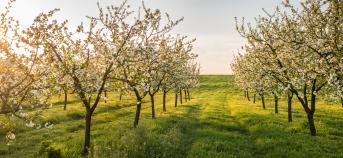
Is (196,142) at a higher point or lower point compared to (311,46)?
lower

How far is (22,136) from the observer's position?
28781 mm

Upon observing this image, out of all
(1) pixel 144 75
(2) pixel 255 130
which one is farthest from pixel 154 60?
(2) pixel 255 130

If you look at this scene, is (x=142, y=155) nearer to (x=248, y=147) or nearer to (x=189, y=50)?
(x=248, y=147)

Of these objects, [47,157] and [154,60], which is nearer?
[47,157]

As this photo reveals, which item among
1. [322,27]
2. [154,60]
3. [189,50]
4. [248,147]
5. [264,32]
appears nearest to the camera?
[322,27]

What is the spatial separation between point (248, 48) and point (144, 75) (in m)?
12.4

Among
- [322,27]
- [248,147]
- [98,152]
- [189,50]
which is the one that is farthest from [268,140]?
[189,50]

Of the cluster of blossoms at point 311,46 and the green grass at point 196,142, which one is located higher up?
the cluster of blossoms at point 311,46

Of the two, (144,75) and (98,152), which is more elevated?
(144,75)

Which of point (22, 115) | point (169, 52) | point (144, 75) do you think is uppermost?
point (169, 52)

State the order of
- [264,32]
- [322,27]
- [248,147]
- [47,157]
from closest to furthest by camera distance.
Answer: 1. [322,27]
2. [47,157]
3. [248,147]
4. [264,32]

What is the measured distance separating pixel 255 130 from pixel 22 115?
19.8 m

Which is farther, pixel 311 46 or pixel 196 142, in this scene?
pixel 196 142

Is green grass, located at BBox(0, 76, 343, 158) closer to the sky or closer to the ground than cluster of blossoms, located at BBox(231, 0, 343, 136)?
closer to the ground
